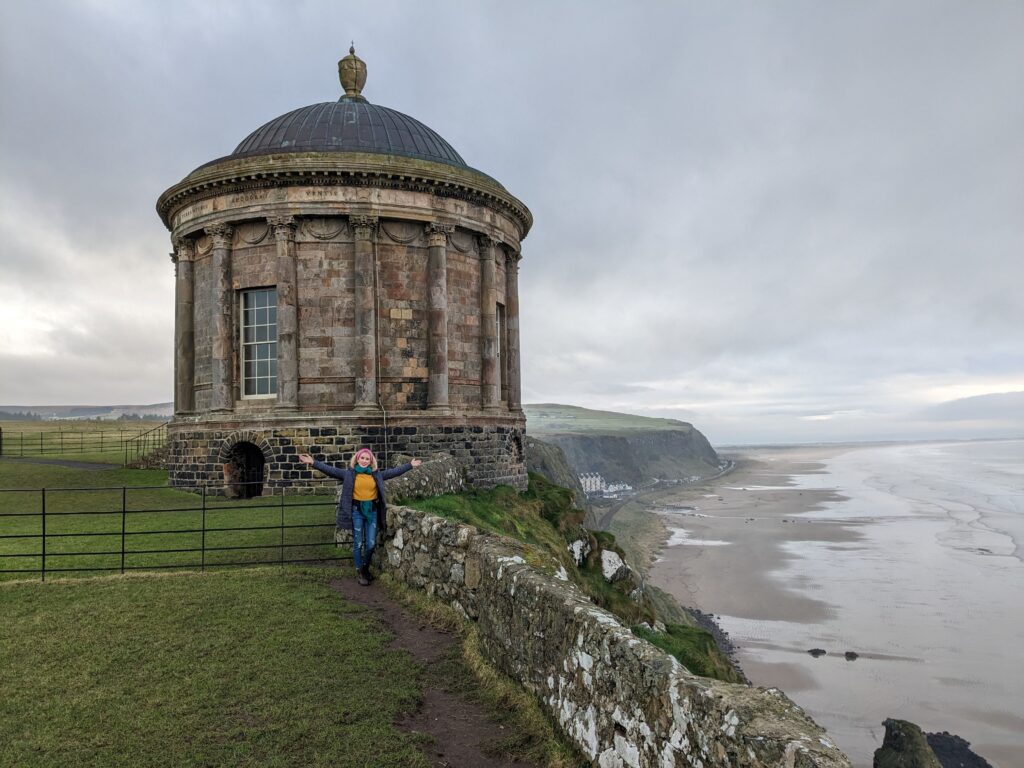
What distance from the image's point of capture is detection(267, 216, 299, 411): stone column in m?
19.8

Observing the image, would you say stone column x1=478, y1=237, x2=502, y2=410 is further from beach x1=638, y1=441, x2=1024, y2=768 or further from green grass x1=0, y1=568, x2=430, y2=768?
green grass x1=0, y1=568, x2=430, y2=768

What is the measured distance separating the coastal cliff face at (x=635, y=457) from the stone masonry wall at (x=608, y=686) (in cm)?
8660

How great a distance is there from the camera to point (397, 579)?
33.6 ft

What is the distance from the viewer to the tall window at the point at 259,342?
2070cm

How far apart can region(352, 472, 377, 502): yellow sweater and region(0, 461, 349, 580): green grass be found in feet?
4.39

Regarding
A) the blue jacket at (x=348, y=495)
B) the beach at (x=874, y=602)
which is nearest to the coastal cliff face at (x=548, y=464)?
the beach at (x=874, y=602)

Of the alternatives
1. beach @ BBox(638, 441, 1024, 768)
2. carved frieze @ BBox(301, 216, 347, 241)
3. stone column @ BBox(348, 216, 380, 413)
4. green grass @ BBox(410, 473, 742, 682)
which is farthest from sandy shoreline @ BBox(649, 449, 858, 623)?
carved frieze @ BBox(301, 216, 347, 241)

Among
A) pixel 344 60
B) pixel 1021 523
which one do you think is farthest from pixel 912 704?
pixel 1021 523

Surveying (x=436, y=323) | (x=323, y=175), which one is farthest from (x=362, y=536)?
(x=323, y=175)

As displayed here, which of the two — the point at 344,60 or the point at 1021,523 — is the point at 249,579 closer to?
the point at 344,60

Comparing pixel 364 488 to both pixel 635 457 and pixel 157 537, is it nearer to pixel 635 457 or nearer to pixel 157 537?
pixel 157 537

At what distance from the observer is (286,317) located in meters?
19.8

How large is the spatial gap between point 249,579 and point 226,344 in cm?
1206

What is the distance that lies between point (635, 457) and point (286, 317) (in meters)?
96.8
